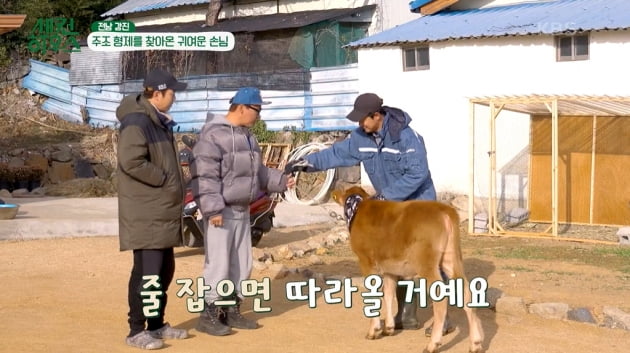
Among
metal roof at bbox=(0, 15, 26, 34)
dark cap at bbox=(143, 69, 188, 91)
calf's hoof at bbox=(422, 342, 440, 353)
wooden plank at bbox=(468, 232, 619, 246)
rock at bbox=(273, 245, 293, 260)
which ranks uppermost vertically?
metal roof at bbox=(0, 15, 26, 34)

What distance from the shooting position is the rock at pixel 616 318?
27.1ft

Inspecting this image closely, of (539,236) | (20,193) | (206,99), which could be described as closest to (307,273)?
(539,236)

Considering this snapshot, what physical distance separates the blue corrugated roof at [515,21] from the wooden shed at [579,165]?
155cm

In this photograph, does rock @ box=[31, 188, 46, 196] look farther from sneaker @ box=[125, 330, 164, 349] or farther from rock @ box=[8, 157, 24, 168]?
sneaker @ box=[125, 330, 164, 349]

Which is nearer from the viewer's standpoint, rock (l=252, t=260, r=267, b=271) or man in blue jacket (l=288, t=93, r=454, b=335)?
man in blue jacket (l=288, t=93, r=454, b=335)

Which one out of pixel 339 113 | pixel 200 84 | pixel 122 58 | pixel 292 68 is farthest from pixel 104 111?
pixel 339 113

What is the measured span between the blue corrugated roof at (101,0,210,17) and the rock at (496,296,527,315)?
70.8 feet

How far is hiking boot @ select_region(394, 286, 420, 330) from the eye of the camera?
26.7 feet

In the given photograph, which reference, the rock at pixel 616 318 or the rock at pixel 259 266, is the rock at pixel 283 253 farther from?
the rock at pixel 616 318

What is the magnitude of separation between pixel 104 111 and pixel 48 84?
209cm

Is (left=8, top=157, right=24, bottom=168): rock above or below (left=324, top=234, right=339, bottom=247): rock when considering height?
above

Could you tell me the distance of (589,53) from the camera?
1745 centimetres

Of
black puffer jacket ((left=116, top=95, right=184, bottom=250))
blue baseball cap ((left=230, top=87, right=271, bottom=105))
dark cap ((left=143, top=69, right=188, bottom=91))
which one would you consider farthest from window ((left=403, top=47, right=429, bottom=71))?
black puffer jacket ((left=116, top=95, right=184, bottom=250))

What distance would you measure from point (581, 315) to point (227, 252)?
9.76ft
